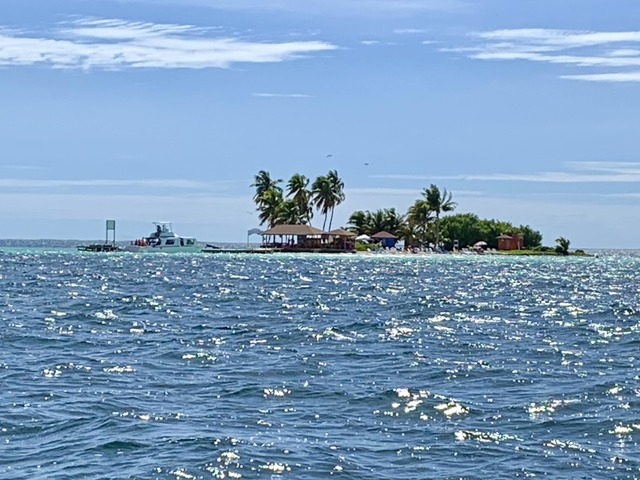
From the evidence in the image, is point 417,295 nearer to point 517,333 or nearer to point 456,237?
point 517,333

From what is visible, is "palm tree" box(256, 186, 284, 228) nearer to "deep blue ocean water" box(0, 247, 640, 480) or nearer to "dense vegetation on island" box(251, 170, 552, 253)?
"dense vegetation on island" box(251, 170, 552, 253)

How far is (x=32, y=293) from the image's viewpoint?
58.1 m

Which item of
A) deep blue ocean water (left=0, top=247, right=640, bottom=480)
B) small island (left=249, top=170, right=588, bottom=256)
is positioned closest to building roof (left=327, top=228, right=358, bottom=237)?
small island (left=249, top=170, right=588, bottom=256)

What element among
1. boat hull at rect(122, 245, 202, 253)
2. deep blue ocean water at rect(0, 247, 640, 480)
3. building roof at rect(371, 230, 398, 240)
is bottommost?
deep blue ocean water at rect(0, 247, 640, 480)

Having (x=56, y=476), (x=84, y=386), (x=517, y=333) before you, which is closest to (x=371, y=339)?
(x=517, y=333)

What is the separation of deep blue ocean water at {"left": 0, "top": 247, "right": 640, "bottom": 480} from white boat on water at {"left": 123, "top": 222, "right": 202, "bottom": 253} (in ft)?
369

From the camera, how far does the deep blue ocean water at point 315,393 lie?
1738cm

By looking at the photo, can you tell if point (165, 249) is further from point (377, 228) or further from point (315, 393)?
point (315, 393)

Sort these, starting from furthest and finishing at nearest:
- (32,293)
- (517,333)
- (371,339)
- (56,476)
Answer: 1. (32,293)
2. (517,333)
3. (371,339)
4. (56,476)

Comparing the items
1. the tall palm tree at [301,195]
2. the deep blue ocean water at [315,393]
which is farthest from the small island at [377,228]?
the deep blue ocean water at [315,393]

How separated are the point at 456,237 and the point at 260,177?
34.2 meters

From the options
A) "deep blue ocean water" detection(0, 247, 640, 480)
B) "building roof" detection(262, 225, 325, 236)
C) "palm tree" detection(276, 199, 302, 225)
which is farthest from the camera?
"palm tree" detection(276, 199, 302, 225)

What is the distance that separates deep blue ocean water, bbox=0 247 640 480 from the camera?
57.0 feet

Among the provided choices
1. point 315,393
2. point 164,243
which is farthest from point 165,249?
point 315,393
